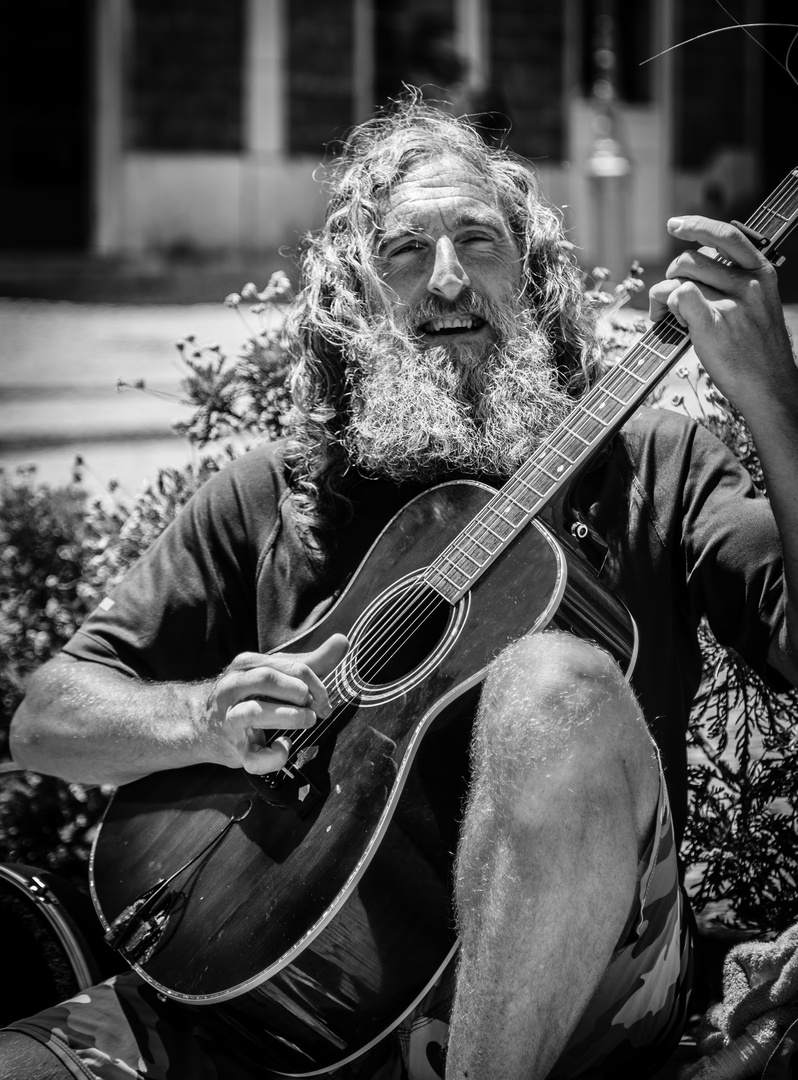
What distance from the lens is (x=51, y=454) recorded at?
7598mm

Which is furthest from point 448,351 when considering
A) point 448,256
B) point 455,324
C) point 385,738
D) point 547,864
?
point 547,864

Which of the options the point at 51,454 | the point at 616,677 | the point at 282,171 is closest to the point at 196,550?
the point at 616,677

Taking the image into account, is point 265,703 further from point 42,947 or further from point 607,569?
point 42,947

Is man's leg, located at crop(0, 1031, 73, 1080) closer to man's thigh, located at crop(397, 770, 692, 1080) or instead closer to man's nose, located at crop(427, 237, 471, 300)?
man's thigh, located at crop(397, 770, 692, 1080)

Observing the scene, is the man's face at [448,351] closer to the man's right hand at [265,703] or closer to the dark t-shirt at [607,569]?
the dark t-shirt at [607,569]

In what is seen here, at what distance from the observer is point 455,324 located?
2.44 meters

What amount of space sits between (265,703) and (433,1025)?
0.54m

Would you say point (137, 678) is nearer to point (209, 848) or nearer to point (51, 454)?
point (209, 848)

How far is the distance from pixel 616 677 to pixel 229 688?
0.60 m

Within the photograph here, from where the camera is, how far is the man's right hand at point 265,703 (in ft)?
6.48

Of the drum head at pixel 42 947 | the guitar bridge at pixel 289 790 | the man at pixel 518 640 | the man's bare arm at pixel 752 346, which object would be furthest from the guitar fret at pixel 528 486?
the drum head at pixel 42 947

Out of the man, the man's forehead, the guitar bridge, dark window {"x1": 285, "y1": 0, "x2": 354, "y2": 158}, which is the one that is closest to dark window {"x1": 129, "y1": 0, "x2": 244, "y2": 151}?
dark window {"x1": 285, "y1": 0, "x2": 354, "y2": 158}

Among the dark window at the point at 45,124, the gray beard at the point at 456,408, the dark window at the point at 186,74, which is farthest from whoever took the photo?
the dark window at the point at 45,124

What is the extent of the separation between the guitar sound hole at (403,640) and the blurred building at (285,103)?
12.3 metres
